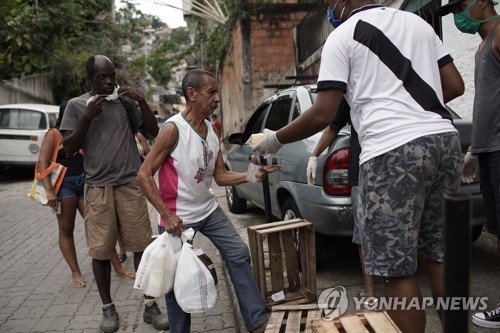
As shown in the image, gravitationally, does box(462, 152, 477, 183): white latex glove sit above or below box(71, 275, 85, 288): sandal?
above

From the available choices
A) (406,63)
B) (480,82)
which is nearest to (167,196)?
(406,63)

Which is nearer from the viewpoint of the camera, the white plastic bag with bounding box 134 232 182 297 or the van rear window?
the white plastic bag with bounding box 134 232 182 297

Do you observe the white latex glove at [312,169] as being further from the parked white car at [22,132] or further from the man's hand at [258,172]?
the parked white car at [22,132]

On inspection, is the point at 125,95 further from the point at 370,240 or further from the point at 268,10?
the point at 268,10

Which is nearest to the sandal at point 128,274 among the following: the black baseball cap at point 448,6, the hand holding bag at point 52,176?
the hand holding bag at point 52,176

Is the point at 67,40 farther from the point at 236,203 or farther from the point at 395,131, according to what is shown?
the point at 395,131

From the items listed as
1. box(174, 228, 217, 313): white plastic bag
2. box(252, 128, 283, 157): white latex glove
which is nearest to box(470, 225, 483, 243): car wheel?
box(252, 128, 283, 157): white latex glove

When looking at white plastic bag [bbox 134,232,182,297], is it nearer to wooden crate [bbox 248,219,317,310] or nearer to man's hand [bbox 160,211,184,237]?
man's hand [bbox 160,211,184,237]

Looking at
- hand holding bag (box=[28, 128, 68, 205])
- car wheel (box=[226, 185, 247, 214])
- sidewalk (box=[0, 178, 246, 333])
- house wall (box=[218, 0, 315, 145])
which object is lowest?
sidewalk (box=[0, 178, 246, 333])

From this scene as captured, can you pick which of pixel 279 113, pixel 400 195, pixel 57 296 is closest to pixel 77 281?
pixel 57 296

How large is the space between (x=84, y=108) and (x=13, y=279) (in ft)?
7.85

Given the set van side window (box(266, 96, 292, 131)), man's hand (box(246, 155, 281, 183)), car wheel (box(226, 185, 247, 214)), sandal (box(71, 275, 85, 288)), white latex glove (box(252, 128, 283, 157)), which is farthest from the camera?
car wheel (box(226, 185, 247, 214))

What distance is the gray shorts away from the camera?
2.11 m

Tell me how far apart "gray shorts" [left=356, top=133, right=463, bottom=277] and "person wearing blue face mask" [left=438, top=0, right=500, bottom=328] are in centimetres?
77
